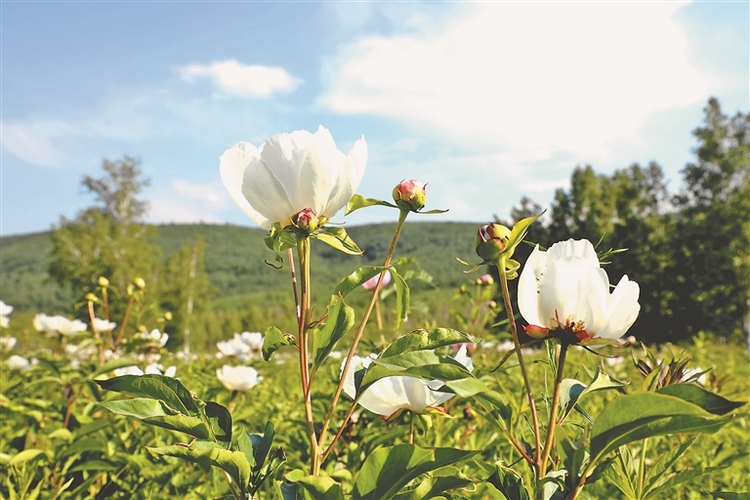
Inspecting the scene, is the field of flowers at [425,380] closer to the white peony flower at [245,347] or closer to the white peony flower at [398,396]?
the white peony flower at [398,396]

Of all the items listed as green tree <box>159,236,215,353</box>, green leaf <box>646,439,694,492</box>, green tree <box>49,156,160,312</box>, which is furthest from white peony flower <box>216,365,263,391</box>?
green tree <box>159,236,215,353</box>

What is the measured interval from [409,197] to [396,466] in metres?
0.33

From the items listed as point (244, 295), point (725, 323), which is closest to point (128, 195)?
point (725, 323)

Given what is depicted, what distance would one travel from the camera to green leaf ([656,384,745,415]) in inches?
18.1

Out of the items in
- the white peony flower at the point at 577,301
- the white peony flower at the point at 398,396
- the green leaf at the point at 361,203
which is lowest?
the white peony flower at the point at 398,396

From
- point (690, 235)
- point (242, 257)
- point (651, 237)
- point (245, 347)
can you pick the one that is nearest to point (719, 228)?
point (690, 235)

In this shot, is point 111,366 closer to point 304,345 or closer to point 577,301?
point 304,345

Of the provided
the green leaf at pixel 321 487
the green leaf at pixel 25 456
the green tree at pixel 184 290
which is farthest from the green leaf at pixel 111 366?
the green tree at pixel 184 290

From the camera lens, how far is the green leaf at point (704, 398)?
1.51 feet

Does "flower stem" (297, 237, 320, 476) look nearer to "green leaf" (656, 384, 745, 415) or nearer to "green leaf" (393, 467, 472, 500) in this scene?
"green leaf" (393, 467, 472, 500)

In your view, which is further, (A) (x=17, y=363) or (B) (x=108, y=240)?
(B) (x=108, y=240)

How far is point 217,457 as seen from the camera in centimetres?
58

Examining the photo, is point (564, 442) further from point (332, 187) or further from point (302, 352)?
point (332, 187)

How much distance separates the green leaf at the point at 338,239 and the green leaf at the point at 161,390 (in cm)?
24
